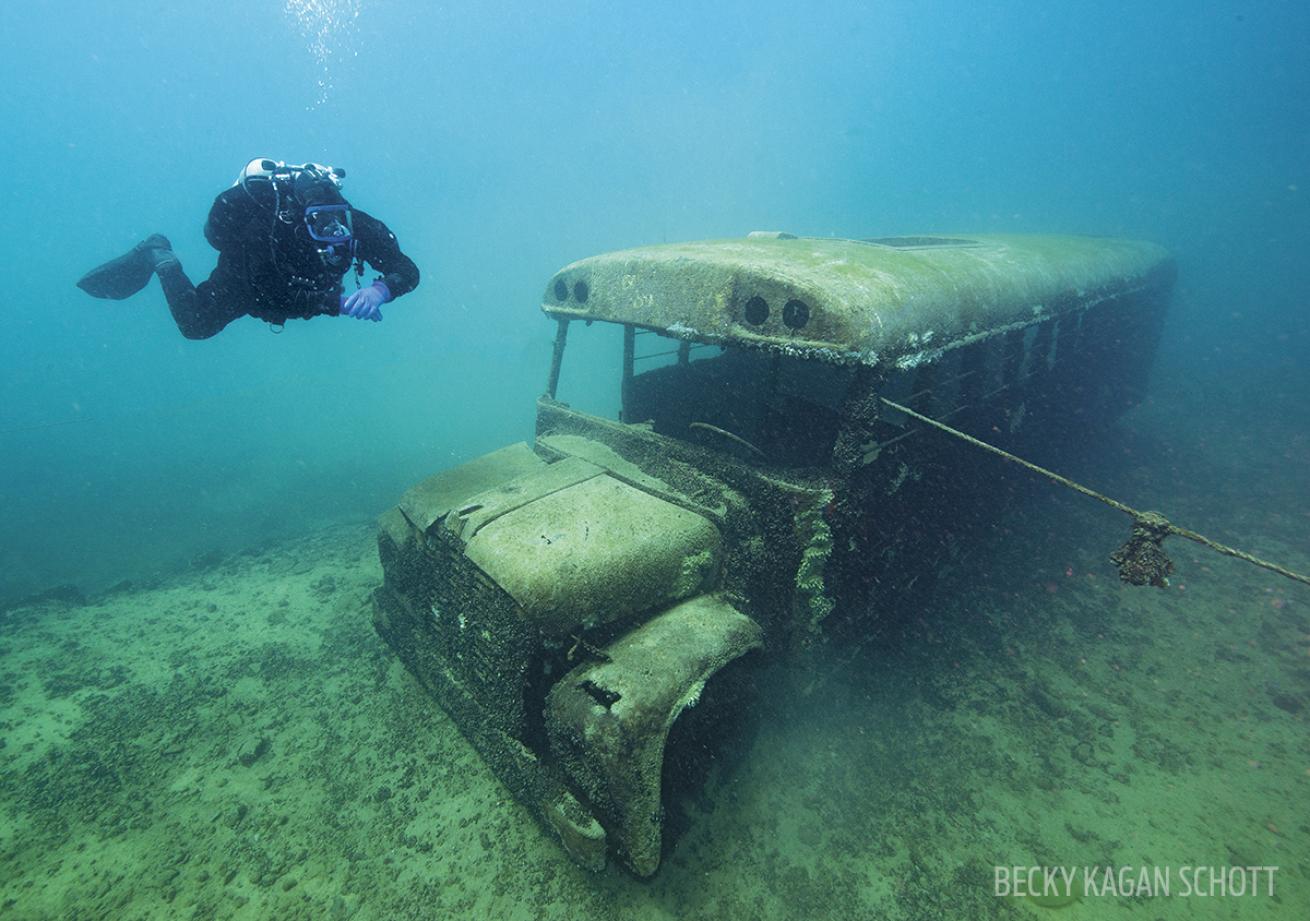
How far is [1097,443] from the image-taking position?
8.83 metres

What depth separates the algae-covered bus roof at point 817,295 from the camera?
2.96 m

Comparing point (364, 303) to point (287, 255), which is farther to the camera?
point (287, 255)

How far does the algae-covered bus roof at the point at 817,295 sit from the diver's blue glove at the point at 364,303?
1.28 m

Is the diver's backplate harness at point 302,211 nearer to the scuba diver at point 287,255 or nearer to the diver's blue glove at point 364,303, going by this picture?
the scuba diver at point 287,255

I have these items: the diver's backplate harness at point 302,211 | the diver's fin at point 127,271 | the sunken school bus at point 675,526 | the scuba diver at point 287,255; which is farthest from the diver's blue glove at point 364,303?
the diver's fin at point 127,271

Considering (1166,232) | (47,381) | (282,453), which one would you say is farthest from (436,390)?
(47,381)

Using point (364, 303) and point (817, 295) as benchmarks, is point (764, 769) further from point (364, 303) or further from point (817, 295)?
point (364, 303)

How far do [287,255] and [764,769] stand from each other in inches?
194

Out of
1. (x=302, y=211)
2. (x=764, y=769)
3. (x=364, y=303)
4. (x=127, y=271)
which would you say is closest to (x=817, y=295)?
(x=764, y=769)

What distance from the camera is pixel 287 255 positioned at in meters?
4.05

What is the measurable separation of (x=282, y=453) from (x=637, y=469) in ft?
59.3

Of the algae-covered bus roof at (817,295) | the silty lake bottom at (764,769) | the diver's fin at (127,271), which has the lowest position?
the silty lake bottom at (764,769)

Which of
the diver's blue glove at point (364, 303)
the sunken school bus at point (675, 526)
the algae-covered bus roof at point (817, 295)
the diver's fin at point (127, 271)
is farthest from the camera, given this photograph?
the diver's fin at point (127, 271)

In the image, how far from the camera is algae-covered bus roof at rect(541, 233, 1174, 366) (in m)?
2.96
